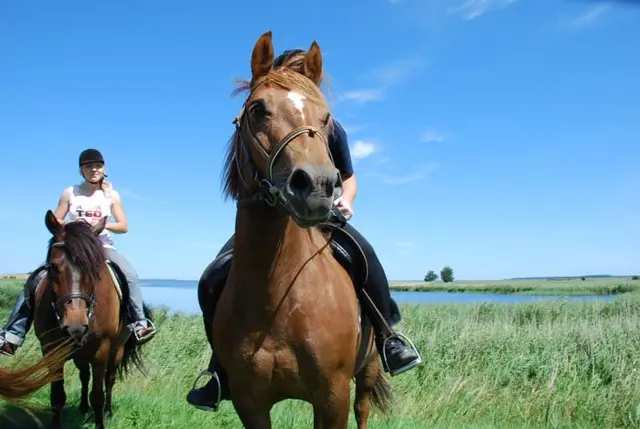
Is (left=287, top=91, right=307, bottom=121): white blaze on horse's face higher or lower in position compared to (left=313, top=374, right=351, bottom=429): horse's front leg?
higher

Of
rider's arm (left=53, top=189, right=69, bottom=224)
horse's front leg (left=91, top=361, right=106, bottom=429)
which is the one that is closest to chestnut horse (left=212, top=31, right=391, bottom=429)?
horse's front leg (left=91, top=361, right=106, bottom=429)

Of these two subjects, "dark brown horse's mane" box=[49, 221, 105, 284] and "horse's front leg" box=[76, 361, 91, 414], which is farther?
"horse's front leg" box=[76, 361, 91, 414]

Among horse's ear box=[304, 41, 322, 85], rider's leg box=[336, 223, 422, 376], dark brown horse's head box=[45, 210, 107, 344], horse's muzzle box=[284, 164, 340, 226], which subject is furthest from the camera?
dark brown horse's head box=[45, 210, 107, 344]

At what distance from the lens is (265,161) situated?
311 centimetres

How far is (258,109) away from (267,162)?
0.35 metres

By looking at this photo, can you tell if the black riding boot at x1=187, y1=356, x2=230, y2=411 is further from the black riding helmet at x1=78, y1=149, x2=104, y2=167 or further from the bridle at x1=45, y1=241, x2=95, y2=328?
the black riding helmet at x1=78, y1=149, x2=104, y2=167

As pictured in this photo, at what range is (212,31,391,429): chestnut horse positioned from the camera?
3188 millimetres

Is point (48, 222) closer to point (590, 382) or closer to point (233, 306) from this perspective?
point (233, 306)

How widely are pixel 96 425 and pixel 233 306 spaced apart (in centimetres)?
416

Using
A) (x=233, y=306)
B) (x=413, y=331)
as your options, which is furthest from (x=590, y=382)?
(x=233, y=306)

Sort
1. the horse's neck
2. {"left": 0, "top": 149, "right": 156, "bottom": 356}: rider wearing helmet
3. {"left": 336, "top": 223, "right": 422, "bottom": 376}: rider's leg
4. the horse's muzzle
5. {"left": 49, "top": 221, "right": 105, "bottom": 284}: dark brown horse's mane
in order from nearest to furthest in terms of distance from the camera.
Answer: the horse's muzzle → the horse's neck → {"left": 336, "top": 223, "right": 422, "bottom": 376}: rider's leg → {"left": 49, "top": 221, "right": 105, "bottom": 284}: dark brown horse's mane → {"left": 0, "top": 149, "right": 156, "bottom": 356}: rider wearing helmet

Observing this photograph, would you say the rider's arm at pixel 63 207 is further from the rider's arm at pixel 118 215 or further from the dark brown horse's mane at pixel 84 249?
the dark brown horse's mane at pixel 84 249

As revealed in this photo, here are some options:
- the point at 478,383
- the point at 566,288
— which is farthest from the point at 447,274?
the point at 478,383

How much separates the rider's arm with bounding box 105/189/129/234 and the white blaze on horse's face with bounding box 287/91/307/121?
4.91 m
